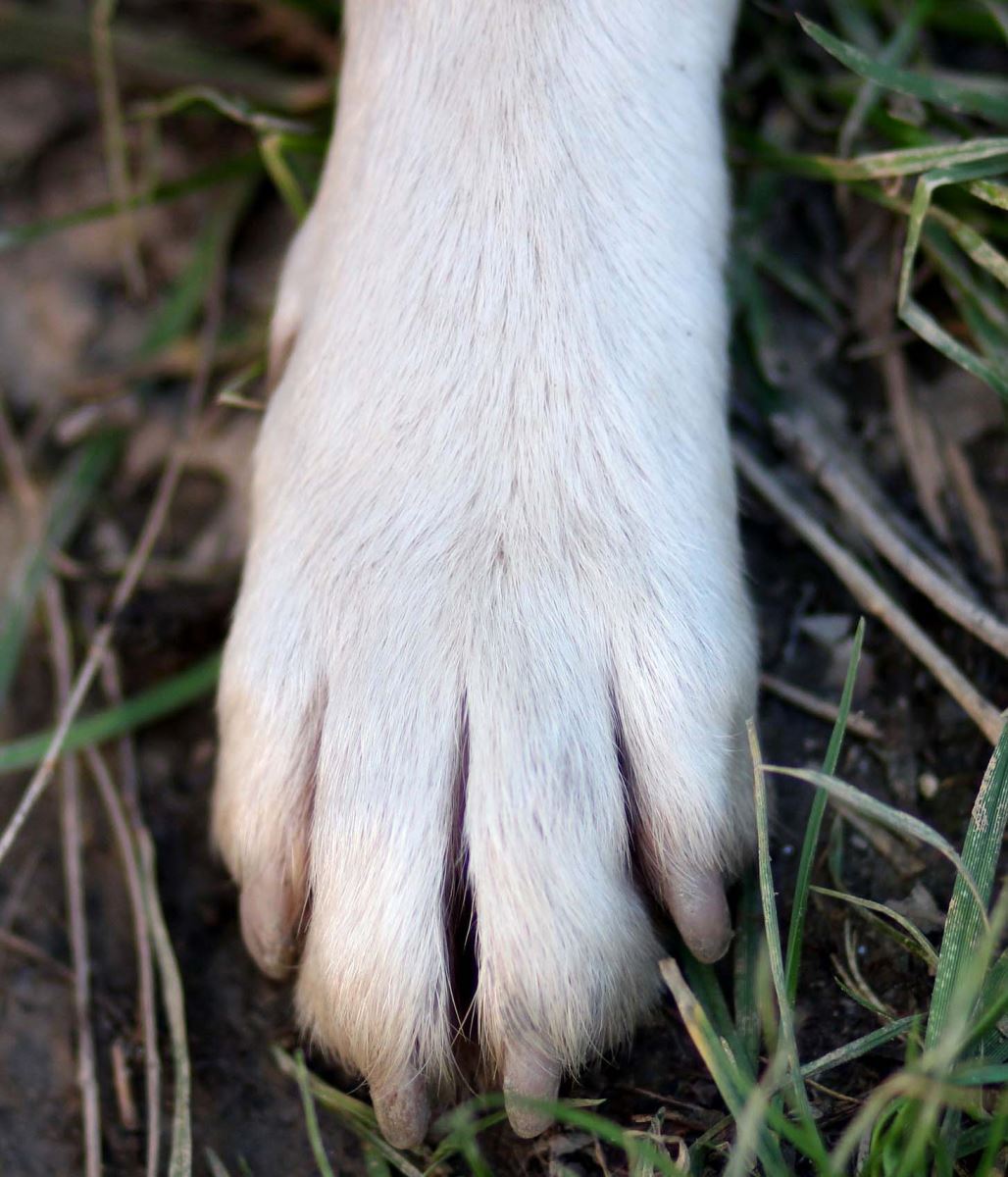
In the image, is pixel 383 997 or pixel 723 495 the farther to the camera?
pixel 723 495

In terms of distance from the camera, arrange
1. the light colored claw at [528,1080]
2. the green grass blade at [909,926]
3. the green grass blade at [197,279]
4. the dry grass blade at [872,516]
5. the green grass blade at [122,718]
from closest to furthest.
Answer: the light colored claw at [528,1080] < the green grass blade at [909,926] < the dry grass blade at [872,516] < the green grass blade at [122,718] < the green grass blade at [197,279]

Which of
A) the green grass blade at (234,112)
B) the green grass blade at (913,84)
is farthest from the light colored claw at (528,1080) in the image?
the green grass blade at (234,112)

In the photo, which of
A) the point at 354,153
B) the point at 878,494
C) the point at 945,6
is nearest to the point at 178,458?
the point at 354,153

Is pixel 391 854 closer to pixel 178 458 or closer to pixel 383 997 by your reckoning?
pixel 383 997

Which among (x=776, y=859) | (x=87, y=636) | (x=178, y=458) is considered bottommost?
(x=87, y=636)

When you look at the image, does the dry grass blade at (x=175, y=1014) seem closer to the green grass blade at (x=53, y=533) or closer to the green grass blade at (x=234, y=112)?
the green grass blade at (x=53, y=533)

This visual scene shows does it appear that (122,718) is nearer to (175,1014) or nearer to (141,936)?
(141,936)
